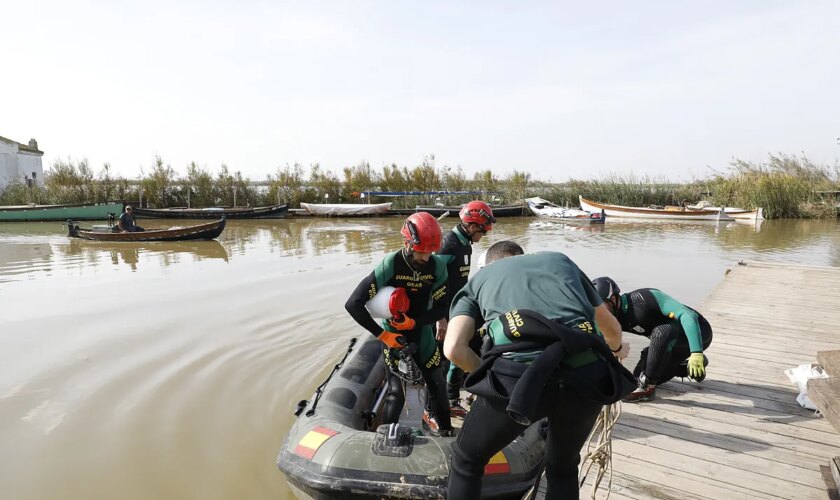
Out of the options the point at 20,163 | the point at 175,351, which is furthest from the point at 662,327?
the point at 20,163

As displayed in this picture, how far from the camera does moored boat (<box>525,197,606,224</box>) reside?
79.4 feet

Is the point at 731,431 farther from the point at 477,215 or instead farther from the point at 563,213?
the point at 563,213

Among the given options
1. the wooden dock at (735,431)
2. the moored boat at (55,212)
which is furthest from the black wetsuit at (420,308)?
the moored boat at (55,212)

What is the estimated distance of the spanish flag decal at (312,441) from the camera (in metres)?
2.66

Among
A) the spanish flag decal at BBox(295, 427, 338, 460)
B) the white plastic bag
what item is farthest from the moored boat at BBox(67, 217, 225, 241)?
the white plastic bag

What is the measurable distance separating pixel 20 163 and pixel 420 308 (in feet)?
134

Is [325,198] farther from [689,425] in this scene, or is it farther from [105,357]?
[689,425]

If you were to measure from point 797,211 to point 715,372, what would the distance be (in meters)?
26.5

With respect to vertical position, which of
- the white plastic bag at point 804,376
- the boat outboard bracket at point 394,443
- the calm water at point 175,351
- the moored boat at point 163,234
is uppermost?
the moored boat at point 163,234

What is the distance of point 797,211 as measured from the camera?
24750mm

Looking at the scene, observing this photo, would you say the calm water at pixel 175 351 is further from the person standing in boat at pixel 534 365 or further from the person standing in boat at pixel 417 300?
the person standing in boat at pixel 534 365

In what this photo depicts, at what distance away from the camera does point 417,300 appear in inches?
125

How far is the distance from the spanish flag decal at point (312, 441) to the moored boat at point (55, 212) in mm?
27590

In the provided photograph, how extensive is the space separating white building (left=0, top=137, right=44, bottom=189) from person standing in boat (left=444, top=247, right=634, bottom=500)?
39.8 meters
